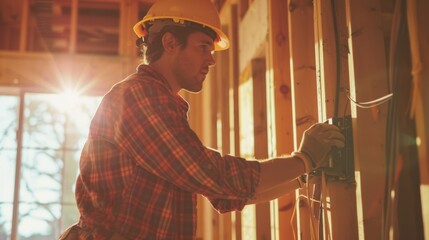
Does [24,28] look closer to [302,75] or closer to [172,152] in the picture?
[302,75]

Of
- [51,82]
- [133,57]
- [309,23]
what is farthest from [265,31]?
[51,82]

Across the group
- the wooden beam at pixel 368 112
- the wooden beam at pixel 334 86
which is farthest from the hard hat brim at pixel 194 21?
the wooden beam at pixel 368 112

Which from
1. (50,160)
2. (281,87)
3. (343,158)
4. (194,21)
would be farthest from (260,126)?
(50,160)

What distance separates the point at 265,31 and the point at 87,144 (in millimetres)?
1111

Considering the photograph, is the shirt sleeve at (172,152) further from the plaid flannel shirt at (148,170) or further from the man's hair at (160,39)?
the man's hair at (160,39)

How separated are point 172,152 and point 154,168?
2.5 inches

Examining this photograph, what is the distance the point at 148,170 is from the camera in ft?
4.09

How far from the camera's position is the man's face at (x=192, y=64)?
1484mm

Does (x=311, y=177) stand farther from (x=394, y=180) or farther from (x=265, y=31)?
(x=265, y=31)

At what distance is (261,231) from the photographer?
7.59 ft

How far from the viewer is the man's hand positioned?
133cm

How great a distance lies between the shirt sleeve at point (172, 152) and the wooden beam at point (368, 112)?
30 cm

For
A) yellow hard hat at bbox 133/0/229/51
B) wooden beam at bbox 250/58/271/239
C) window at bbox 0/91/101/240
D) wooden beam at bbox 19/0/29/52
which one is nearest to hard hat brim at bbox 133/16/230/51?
yellow hard hat at bbox 133/0/229/51

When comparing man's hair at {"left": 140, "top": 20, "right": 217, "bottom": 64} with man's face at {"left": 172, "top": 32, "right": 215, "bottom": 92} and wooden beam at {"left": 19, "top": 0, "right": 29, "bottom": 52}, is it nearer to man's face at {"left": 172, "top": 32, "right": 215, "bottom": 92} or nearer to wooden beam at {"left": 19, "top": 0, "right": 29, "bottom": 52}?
man's face at {"left": 172, "top": 32, "right": 215, "bottom": 92}
